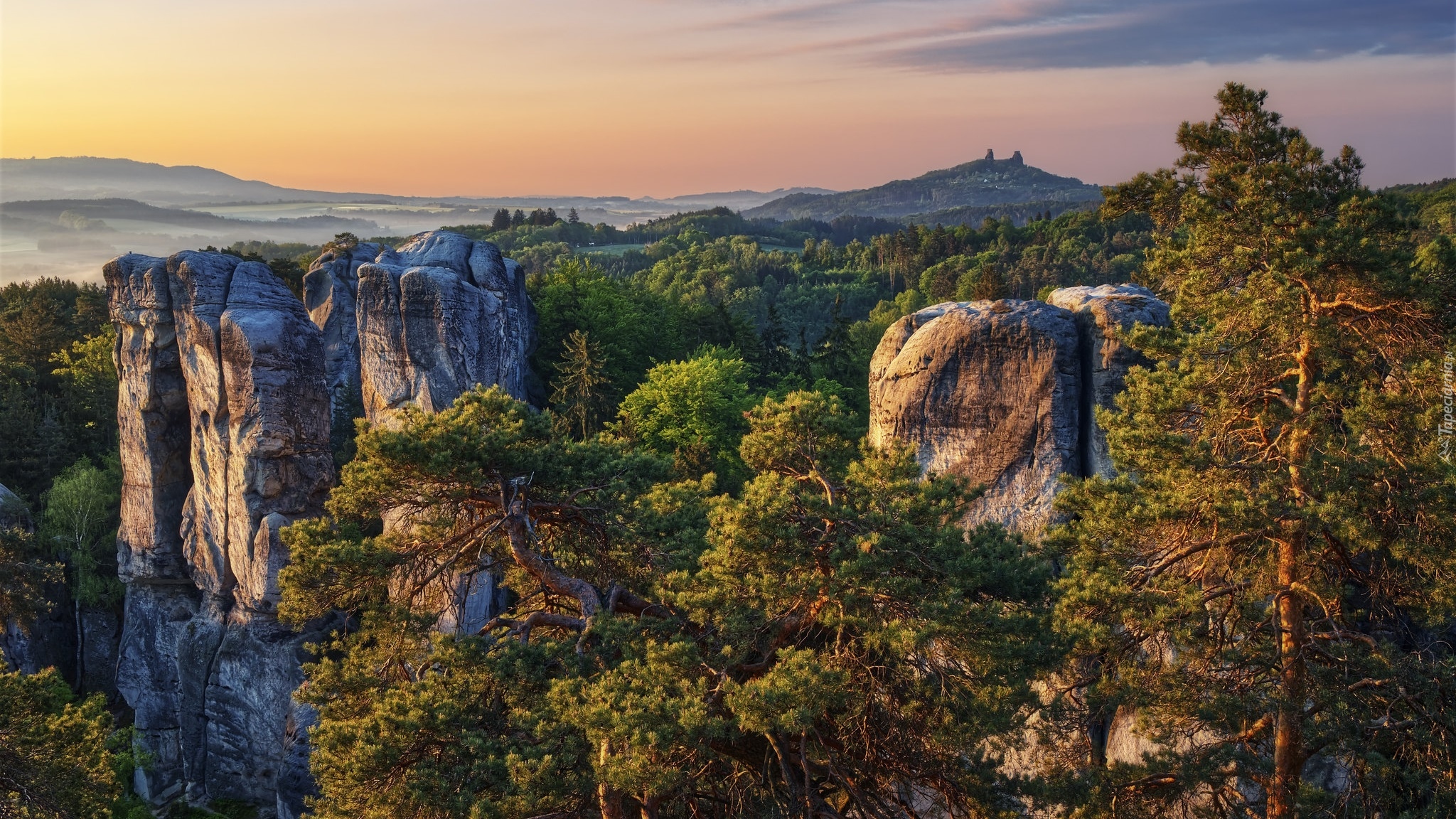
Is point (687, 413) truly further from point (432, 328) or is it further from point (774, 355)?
point (774, 355)

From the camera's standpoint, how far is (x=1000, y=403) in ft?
→ 70.7

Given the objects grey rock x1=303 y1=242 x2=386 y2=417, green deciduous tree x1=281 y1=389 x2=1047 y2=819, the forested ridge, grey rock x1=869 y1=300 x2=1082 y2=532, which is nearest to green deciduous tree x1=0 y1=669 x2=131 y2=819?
the forested ridge

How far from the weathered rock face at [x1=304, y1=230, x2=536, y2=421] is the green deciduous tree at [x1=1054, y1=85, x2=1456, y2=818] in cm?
2090

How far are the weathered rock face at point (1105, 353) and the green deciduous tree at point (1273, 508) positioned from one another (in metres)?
8.17

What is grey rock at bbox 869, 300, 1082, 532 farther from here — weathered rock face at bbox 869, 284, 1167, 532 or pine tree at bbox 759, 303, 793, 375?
pine tree at bbox 759, 303, 793, 375

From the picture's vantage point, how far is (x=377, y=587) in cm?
1316

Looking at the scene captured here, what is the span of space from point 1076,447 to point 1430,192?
70844 mm

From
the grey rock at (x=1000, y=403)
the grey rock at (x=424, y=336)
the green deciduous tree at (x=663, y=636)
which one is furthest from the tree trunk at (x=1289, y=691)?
the grey rock at (x=424, y=336)

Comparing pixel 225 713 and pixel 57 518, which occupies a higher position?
pixel 57 518

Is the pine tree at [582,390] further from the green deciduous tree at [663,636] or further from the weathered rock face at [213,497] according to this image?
the green deciduous tree at [663,636]

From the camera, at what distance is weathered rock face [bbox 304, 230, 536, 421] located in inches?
1166

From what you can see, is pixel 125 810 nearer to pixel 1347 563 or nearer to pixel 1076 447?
pixel 1076 447

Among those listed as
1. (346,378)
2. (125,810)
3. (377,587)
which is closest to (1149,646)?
(377,587)

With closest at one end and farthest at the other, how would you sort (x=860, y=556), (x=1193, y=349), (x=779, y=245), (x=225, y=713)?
(x=860, y=556) < (x=1193, y=349) < (x=225, y=713) < (x=779, y=245)
